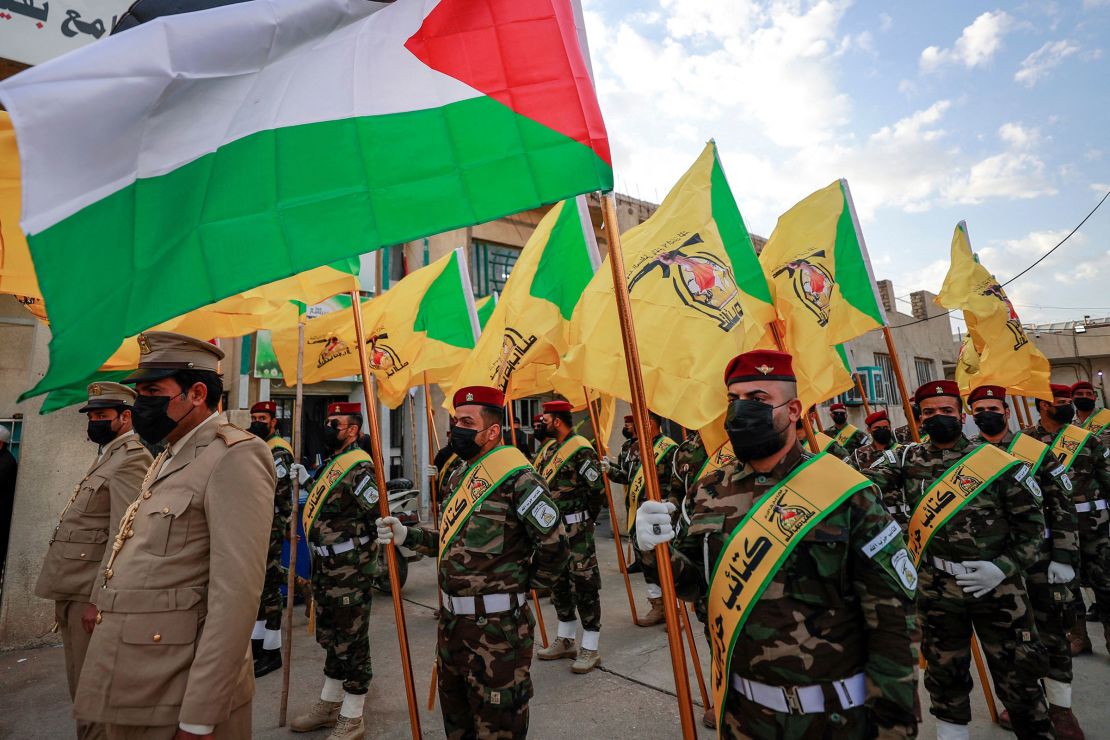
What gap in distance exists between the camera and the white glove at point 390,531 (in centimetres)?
373

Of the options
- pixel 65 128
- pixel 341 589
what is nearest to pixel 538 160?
pixel 65 128

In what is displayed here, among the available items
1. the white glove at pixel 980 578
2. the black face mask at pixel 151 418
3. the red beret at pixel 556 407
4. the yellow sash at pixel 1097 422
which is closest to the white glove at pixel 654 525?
the black face mask at pixel 151 418

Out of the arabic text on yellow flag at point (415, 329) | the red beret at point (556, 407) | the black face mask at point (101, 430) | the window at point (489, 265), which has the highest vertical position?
the window at point (489, 265)

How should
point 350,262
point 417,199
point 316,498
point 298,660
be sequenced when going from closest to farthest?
point 417,199, point 350,262, point 316,498, point 298,660

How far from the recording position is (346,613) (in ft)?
15.0

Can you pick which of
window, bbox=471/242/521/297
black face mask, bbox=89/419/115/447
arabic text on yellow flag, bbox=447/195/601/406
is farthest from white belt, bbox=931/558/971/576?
window, bbox=471/242/521/297

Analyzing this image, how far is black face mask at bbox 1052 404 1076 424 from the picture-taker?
19.9ft

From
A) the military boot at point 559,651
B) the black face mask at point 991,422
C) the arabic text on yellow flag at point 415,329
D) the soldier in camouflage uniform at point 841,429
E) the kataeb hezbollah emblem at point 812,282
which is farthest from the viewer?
the soldier in camouflage uniform at point 841,429

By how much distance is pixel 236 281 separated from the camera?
216 cm

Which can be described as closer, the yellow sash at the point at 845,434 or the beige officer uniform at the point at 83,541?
the beige officer uniform at the point at 83,541

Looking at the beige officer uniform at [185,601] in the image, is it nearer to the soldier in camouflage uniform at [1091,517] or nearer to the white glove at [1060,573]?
the white glove at [1060,573]

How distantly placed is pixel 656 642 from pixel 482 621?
3.38 metres

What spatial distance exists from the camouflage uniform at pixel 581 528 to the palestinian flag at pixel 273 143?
4.09m

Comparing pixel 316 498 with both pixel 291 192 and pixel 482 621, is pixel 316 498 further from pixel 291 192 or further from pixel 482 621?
pixel 291 192
